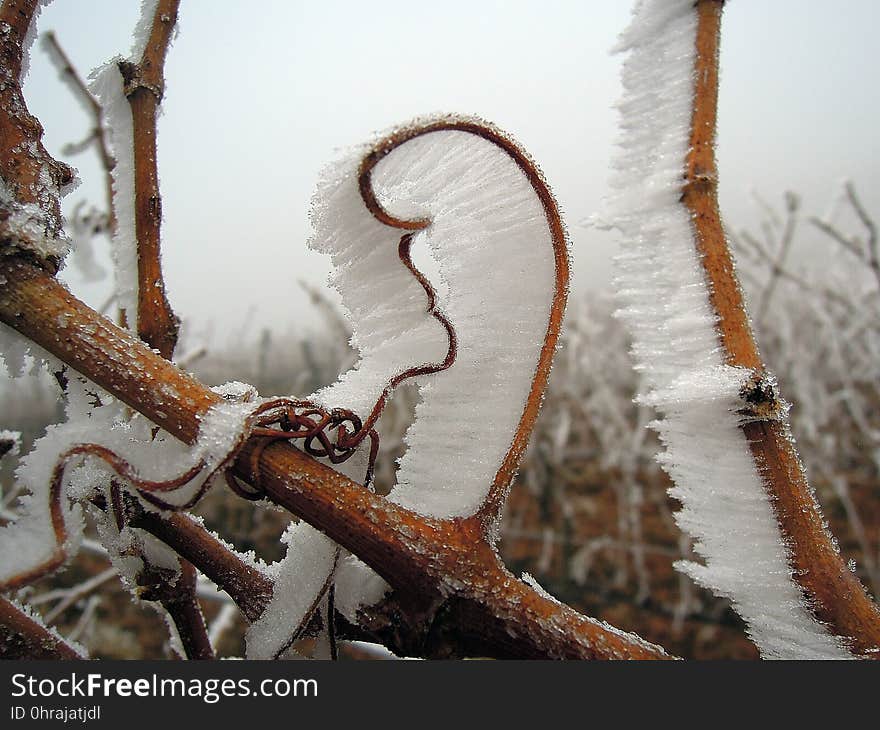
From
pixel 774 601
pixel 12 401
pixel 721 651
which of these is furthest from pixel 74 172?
pixel 12 401

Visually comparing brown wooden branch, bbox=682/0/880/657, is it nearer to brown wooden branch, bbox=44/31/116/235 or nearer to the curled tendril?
the curled tendril

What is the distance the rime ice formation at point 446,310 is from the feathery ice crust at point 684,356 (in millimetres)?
107

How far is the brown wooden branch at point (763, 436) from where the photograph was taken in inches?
16.6

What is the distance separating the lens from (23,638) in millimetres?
425

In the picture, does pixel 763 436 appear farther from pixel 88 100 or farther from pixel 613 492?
pixel 613 492

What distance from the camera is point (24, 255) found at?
0.39 metres

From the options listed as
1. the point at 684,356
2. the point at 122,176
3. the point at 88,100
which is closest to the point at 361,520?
the point at 684,356

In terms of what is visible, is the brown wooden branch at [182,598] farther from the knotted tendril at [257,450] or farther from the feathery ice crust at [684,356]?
the feathery ice crust at [684,356]

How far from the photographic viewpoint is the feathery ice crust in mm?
440

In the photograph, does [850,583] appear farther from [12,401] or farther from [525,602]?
[12,401]

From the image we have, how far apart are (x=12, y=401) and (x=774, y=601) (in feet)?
24.5

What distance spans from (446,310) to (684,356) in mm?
194

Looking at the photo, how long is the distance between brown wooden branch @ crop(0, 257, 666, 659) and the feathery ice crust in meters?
0.12

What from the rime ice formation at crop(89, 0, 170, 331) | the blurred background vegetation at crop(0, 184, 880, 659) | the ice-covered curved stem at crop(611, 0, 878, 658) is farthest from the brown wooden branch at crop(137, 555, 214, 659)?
the blurred background vegetation at crop(0, 184, 880, 659)
